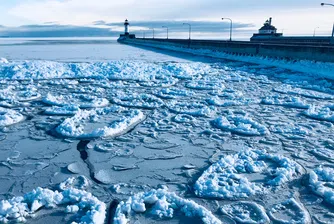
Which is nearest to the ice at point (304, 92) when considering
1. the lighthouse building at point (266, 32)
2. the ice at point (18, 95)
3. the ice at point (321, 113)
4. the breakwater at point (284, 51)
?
the ice at point (321, 113)

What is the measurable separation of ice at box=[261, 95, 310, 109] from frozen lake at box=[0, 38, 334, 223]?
0.10 feet

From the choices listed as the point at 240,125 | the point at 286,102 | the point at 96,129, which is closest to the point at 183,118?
the point at 240,125

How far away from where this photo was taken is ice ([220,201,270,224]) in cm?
336

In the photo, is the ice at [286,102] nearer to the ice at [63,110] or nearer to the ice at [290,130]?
the ice at [290,130]

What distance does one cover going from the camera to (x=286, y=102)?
9414mm

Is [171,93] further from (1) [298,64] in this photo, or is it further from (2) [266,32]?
(2) [266,32]

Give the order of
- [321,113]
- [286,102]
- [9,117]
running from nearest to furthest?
[9,117]
[321,113]
[286,102]

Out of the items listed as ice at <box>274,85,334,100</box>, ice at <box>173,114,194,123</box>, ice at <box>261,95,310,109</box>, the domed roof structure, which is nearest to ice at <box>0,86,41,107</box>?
ice at <box>173,114,194,123</box>

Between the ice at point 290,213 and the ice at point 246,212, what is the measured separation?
0.38 ft

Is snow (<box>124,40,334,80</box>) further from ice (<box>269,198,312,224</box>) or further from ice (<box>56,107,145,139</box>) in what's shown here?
ice (<box>269,198,312,224</box>)

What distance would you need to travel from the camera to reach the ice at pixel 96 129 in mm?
6102

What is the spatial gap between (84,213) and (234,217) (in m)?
1.73

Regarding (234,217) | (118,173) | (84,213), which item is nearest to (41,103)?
(118,173)

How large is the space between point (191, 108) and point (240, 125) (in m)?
2.11
